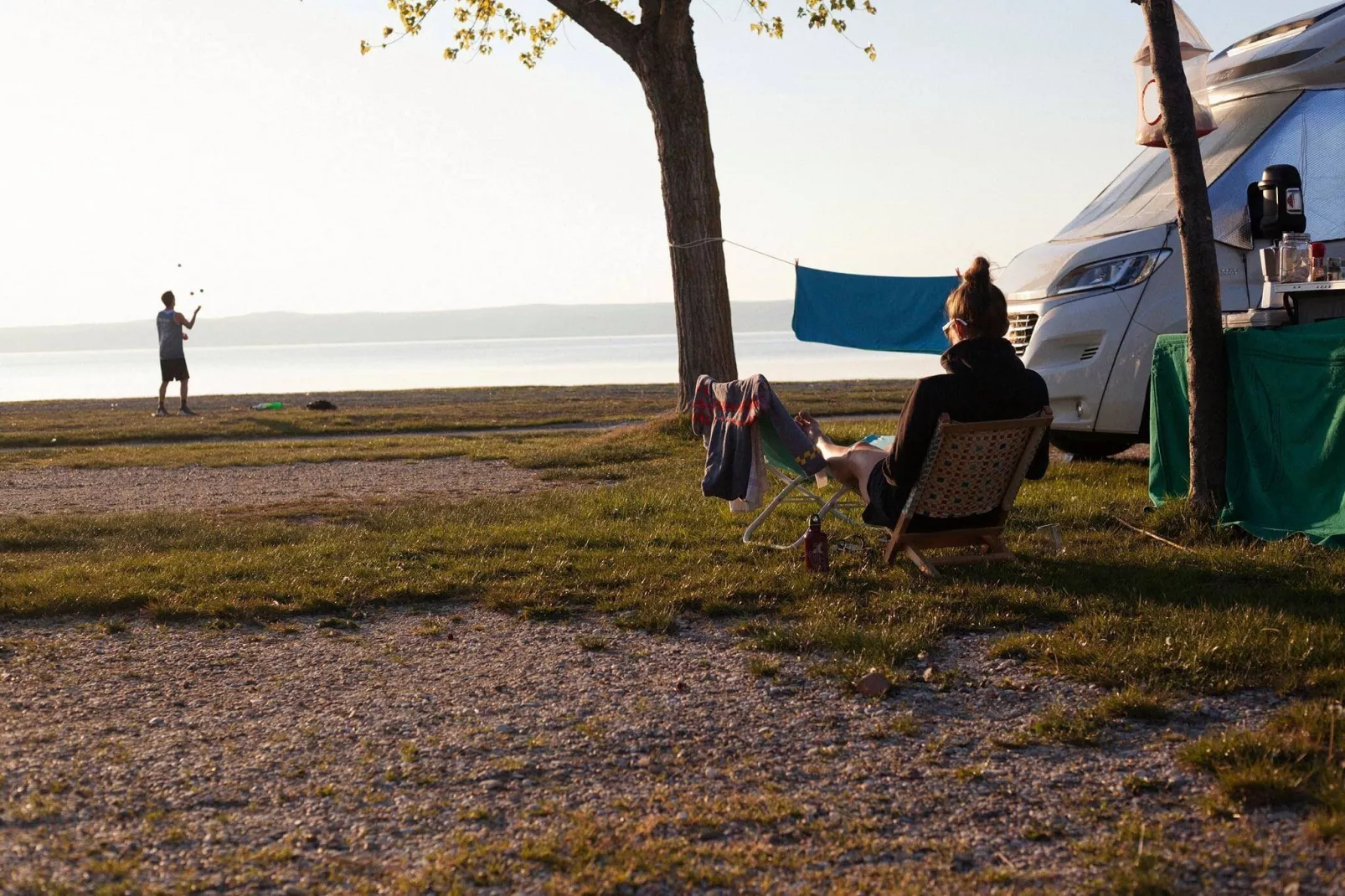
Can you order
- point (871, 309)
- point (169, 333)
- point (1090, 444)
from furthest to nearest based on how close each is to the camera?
point (169, 333) → point (871, 309) → point (1090, 444)

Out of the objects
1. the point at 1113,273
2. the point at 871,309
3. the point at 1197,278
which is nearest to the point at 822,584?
the point at 1197,278

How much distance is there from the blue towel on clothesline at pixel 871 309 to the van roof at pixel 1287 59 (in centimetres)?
467

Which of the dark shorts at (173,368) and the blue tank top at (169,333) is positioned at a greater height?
the blue tank top at (169,333)

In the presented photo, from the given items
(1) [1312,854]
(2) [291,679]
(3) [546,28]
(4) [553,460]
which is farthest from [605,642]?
(3) [546,28]

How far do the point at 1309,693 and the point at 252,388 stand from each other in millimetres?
39798

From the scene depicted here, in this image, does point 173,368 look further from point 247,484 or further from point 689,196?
point 689,196

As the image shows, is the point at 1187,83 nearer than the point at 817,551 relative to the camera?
No

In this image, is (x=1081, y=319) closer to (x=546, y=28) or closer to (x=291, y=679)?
(x=291, y=679)

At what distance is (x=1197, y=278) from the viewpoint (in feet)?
23.5

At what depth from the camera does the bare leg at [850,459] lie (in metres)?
6.66

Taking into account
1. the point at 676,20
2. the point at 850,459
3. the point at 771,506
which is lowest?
the point at 771,506

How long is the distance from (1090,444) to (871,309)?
4.06 m

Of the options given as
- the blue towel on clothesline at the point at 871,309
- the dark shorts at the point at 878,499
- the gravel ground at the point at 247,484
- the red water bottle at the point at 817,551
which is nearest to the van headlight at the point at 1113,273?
the dark shorts at the point at 878,499

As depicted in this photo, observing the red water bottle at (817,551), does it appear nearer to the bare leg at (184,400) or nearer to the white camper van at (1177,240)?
the white camper van at (1177,240)
